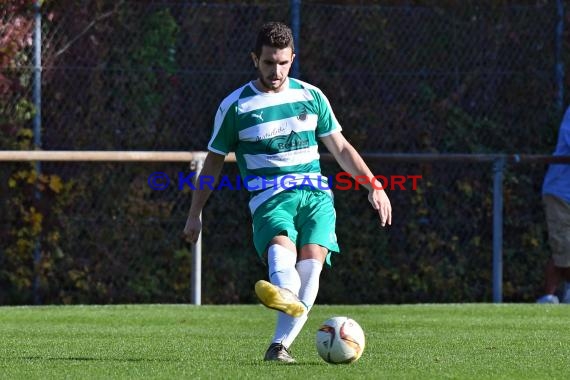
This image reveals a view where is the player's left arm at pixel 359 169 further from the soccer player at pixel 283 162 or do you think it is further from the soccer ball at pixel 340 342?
the soccer ball at pixel 340 342

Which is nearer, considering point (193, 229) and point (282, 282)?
point (282, 282)

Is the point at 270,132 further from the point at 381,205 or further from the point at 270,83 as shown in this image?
the point at 381,205

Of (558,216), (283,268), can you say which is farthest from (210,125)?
(283,268)

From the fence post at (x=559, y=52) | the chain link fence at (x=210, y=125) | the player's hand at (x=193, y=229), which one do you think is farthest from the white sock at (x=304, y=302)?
the fence post at (x=559, y=52)

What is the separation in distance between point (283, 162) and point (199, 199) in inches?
17.6

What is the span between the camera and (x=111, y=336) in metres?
7.63

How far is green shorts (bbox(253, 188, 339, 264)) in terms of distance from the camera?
20.3 ft

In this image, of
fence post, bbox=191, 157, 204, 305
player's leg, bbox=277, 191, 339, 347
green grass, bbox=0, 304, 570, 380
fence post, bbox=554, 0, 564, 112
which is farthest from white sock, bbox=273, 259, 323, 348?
fence post, bbox=554, 0, 564, 112

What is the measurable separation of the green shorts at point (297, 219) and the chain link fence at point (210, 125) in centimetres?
444

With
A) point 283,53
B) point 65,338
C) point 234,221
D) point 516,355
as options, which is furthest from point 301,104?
point 234,221

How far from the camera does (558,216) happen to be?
10703mm

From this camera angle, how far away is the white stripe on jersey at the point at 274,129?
632cm

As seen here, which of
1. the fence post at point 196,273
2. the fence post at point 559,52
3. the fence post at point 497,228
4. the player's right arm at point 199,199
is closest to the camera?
the player's right arm at point 199,199

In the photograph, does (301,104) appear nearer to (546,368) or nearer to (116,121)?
(546,368)
